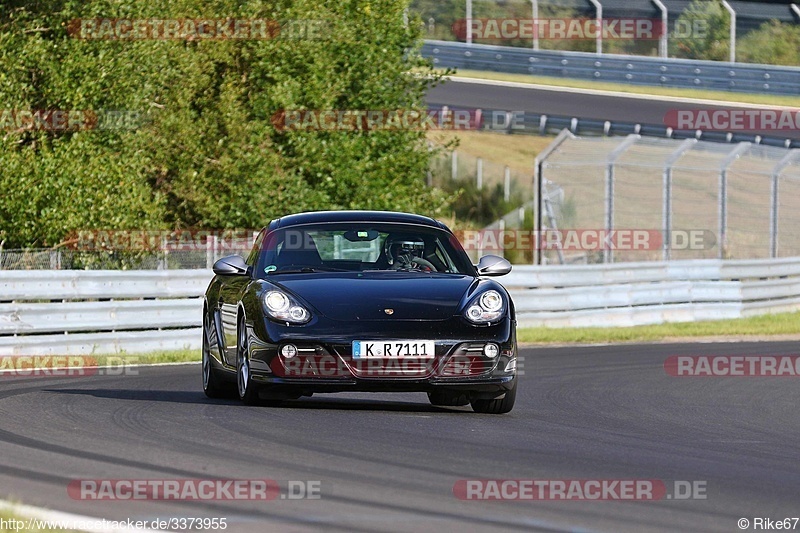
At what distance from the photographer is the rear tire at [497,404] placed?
32.6ft

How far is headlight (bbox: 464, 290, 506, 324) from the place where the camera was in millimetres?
9516

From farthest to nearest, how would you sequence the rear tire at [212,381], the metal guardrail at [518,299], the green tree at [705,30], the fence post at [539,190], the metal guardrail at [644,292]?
1. the green tree at [705,30]
2. the fence post at [539,190]
3. the metal guardrail at [644,292]
4. the metal guardrail at [518,299]
5. the rear tire at [212,381]

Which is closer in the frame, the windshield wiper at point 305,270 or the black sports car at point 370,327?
the black sports car at point 370,327

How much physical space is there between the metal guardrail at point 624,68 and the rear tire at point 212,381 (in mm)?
28128

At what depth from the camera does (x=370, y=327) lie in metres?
9.28

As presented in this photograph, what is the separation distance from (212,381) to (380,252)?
5.57 ft

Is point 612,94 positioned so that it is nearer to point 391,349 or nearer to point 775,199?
point 775,199

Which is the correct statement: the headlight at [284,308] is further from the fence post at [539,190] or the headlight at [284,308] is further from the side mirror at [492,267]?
the fence post at [539,190]

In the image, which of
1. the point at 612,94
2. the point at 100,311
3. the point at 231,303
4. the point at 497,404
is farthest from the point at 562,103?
the point at 497,404

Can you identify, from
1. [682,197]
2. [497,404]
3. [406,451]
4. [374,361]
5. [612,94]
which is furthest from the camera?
[612,94]

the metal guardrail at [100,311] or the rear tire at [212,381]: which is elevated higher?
the rear tire at [212,381]

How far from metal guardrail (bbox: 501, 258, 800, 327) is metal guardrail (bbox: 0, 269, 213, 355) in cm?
513

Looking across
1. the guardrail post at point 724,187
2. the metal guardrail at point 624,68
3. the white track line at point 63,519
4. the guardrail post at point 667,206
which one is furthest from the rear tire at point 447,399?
the metal guardrail at point 624,68

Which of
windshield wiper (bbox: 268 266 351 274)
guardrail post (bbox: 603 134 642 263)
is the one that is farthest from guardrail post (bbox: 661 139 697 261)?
windshield wiper (bbox: 268 266 351 274)
